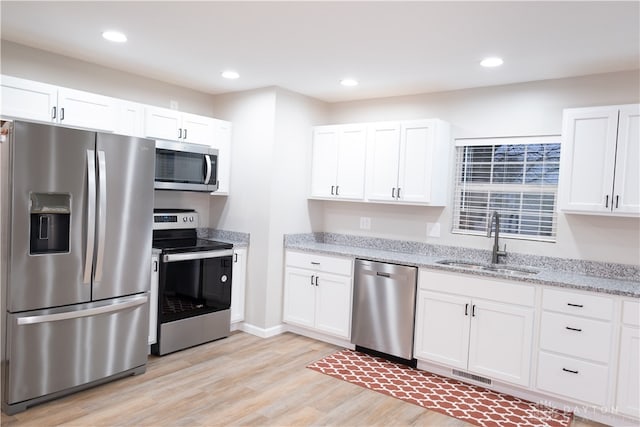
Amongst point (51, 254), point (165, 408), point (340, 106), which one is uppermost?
point (340, 106)

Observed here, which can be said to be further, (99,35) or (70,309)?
(99,35)

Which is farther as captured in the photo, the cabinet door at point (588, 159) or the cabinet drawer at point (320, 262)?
the cabinet drawer at point (320, 262)

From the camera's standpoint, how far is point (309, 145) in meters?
4.66

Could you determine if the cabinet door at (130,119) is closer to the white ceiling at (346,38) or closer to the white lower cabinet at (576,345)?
the white ceiling at (346,38)

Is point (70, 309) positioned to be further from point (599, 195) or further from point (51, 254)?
point (599, 195)

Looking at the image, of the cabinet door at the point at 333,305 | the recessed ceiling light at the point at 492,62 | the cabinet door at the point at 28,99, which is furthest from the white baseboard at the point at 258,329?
the recessed ceiling light at the point at 492,62

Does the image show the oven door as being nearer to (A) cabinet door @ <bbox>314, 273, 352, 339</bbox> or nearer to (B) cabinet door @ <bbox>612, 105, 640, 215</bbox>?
(A) cabinet door @ <bbox>314, 273, 352, 339</bbox>

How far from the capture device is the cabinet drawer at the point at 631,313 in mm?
2771

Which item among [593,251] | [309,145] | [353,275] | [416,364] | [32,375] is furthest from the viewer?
[309,145]

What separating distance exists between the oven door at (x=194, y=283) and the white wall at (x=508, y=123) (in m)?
1.30

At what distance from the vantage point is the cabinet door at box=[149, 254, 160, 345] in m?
3.67

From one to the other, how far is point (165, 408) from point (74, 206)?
1.40 metres

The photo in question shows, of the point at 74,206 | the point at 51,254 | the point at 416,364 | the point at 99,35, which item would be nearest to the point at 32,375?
the point at 51,254

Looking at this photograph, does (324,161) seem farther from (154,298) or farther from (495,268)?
(154,298)
